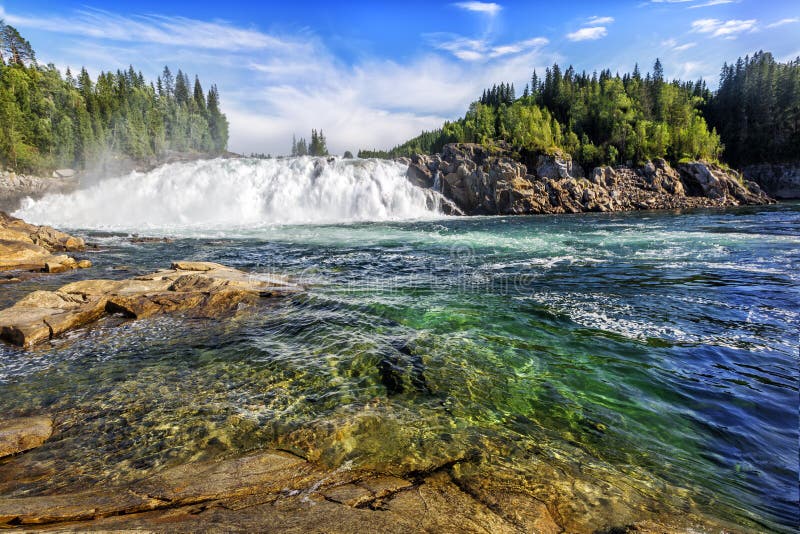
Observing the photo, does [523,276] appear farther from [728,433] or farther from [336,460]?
[336,460]

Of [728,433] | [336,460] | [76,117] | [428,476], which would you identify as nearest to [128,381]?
[336,460]

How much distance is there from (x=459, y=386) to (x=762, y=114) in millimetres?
137327

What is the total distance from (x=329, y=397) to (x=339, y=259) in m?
13.3

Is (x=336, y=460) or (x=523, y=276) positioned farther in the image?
(x=523, y=276)

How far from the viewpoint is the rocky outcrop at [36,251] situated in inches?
597

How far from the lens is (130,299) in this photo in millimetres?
9914

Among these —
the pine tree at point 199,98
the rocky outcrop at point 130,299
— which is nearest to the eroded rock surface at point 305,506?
the rocky outcrop at point 130,299

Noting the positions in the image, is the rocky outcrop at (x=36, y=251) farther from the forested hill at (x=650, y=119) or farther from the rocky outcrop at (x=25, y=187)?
the forested hill at (x=650, y=119)

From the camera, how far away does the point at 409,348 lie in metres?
7.41

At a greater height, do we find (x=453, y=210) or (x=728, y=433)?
(x=453, y=210)

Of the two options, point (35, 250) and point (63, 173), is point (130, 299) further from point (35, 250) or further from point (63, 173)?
point (63, 173)

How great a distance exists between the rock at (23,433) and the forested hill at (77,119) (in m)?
87.1

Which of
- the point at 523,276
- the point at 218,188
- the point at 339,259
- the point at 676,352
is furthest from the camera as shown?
the point at 218,188

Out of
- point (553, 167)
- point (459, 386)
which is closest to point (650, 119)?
point (553, 167)
